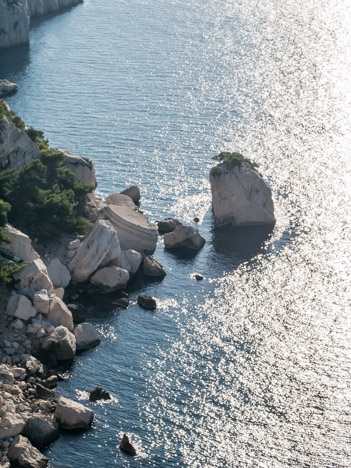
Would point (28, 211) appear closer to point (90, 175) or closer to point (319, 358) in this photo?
point (90, 175)

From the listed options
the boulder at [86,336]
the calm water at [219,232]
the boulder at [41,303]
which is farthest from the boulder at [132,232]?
the boulder at [41,303]

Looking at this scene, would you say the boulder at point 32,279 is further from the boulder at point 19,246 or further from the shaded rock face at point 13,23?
the shaded rock face at point 13,23

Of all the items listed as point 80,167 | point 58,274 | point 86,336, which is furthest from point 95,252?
point 80,167

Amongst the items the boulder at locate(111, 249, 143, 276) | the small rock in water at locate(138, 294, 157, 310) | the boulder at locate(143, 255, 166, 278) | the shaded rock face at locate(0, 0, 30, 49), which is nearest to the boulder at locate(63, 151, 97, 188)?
the boulder at locate(111, 249, 143, 276)

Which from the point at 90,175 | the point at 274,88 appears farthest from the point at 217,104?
the point at 90,175

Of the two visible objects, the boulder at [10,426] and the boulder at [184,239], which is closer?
the boulder at [10,426]

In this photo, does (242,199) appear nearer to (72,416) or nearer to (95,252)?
(95,252)

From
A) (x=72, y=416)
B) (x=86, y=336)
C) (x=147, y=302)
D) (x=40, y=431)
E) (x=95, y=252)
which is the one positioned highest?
(x=95, y=252)
